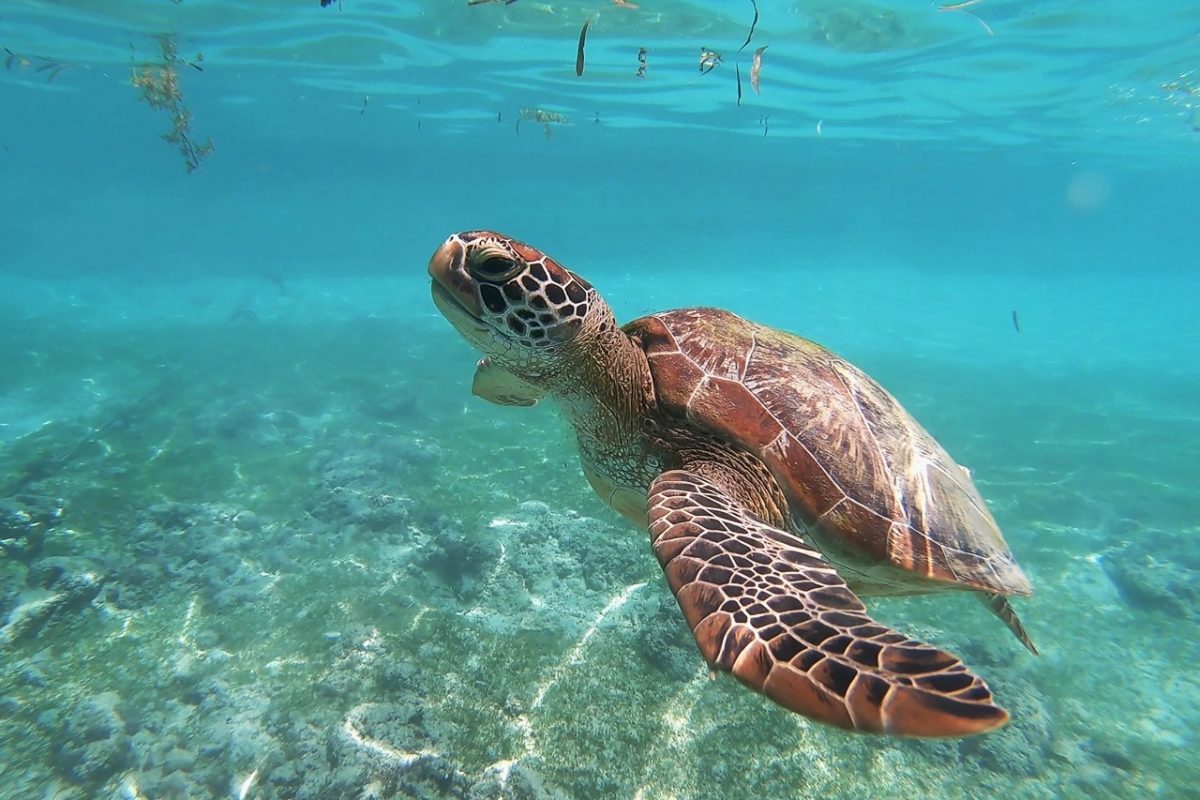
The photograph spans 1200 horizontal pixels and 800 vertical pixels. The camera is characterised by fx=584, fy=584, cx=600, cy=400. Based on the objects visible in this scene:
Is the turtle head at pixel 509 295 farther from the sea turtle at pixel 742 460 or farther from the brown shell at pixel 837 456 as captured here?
the brown shell at pixel 837 456

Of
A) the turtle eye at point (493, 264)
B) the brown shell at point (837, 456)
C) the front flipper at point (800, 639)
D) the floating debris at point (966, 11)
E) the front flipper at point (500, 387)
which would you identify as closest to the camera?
the front flipper at point (800, 639)

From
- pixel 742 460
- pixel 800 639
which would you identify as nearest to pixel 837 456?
pixel 742 460

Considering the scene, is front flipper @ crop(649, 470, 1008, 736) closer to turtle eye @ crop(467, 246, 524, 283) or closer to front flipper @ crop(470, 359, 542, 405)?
turtle eye @ crop(467, 246, 524, 283)

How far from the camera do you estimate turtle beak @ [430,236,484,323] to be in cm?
262

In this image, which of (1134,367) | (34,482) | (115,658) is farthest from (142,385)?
(1134,367)

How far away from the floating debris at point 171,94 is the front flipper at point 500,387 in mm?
10923

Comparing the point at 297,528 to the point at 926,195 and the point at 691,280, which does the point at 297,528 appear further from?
the point at 926,195

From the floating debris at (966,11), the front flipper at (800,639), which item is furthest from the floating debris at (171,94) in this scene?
the floating debris at (966,11)

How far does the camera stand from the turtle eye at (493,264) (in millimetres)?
2596

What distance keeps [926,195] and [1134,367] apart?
42882 mm

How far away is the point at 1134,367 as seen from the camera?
70.9 feet

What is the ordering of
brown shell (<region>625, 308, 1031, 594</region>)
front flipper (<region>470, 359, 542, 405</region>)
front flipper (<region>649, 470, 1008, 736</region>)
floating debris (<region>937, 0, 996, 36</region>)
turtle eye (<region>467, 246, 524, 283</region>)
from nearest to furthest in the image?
1. front flipper (<region>649, 470, 1008, 736</region>)
2. turtle eye (<region>467, 246, 524, 283</region>)
3. brown shell (<region>625, 308, 1031, 594</region>)
4. front flipper (<region>470, 359, 542, 405</region>)
5. floating debris (<region>937, 0, 996, 36</region>)

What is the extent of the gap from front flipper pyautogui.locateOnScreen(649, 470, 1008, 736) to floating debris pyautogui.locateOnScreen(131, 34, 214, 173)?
13.5m

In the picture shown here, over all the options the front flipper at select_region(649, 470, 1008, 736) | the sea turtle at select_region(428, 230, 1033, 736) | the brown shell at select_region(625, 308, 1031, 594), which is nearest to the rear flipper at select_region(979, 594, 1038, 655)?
the sea turtle at select_region(428, 230, 1033, 736)
